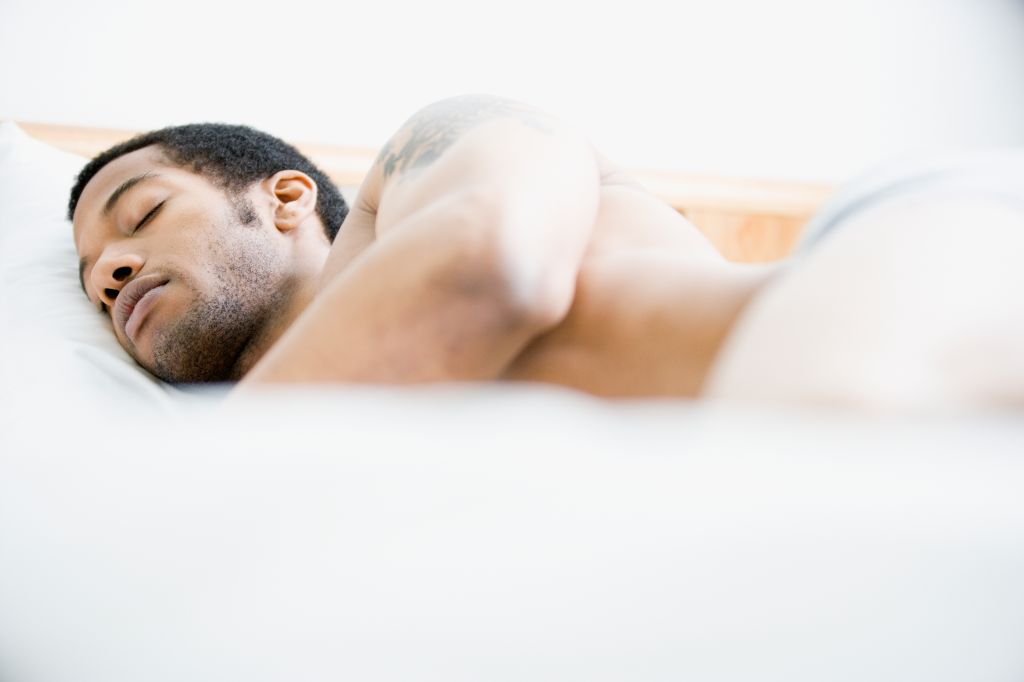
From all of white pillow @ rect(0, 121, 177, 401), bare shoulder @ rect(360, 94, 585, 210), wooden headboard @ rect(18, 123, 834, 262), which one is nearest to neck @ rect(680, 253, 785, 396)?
bare shoulder @ rect(360, 94, 585, 210)

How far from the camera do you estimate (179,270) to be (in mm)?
921

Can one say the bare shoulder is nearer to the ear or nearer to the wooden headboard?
the ear

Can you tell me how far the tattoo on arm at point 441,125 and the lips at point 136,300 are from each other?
1.06 feet

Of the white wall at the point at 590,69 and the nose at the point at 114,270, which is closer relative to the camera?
the nose at the point at 114,270

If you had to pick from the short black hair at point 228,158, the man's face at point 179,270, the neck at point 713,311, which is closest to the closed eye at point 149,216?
the man's face at point 179,270

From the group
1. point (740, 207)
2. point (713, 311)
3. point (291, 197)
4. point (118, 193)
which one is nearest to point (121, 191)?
point (118, 193)

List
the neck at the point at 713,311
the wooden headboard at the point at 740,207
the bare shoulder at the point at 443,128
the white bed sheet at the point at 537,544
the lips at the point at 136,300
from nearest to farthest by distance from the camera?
the white bed sheet at the point at 537,544 → the neck at the point at 713,311 → the bare shoulder at the point at 443,128 → the lips at the point at 136,300 → the wooden headboard at the point at 740,207

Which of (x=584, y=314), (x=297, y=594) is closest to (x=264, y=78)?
(x=584, y=314)

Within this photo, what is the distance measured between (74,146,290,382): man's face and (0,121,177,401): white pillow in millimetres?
43

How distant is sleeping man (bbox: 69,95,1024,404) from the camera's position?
333mm

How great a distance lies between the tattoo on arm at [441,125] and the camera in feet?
2.49

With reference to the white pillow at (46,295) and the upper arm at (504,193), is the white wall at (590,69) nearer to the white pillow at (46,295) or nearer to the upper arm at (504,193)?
the white pillow at (46,295)

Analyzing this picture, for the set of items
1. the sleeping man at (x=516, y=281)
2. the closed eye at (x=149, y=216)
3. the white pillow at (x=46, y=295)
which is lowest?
the white pillow at (x=46, y=295)

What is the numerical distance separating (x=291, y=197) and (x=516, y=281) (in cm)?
74
